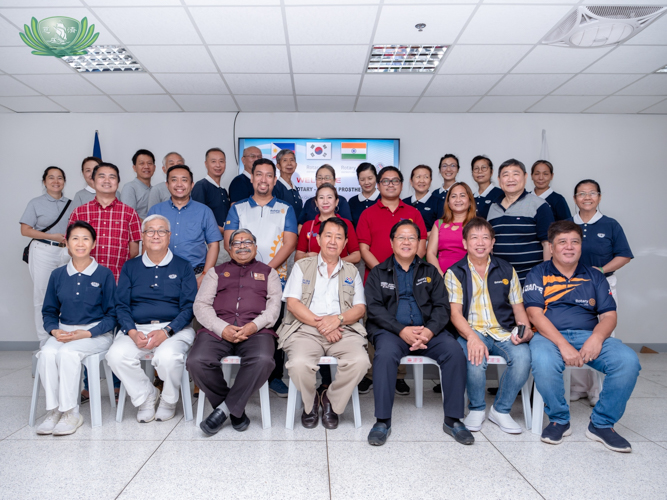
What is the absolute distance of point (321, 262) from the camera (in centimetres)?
271

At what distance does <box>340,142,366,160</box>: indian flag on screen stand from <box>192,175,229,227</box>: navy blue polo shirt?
6.08 ft

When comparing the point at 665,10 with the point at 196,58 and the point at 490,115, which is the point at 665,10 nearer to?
the point at 490,115

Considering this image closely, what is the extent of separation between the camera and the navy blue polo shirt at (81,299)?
2578 mm

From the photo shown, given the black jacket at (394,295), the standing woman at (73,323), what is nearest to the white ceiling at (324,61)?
the standing woman at (73,323)

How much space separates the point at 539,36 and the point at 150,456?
4.11 metres

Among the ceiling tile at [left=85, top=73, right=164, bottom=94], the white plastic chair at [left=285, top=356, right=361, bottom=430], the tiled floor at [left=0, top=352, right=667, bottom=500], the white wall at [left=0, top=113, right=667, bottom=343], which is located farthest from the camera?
the white wall at [left=0, top=113, right=667, bottom=343]

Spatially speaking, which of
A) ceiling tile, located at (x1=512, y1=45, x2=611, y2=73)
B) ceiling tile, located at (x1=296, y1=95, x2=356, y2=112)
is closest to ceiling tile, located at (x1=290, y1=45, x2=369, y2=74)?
ceiling tile, located at (x1=296, y1=95, x2=356, y2=112)

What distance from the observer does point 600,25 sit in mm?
3266

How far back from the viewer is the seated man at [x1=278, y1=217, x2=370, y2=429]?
2.37 metres

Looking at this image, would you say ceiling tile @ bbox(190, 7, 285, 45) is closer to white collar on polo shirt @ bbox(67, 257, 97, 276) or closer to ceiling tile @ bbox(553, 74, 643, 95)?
white collar on polo shirt @ bbox(67, 257, 97, 276)

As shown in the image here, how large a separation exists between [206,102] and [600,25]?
4026 mm

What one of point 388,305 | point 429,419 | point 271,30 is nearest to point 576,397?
point 429,419

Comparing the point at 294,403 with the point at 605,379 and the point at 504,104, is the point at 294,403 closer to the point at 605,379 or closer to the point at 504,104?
the point at 605,379

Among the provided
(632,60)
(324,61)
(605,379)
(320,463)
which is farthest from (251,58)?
(605,379)
